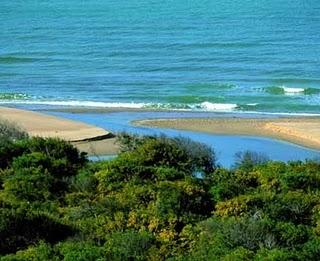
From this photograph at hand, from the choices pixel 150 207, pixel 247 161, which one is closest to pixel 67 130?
pixel 247 161

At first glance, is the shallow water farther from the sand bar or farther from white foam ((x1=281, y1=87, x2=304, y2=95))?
white foam ((x1=281, y1=87, x2=304, y2=95))

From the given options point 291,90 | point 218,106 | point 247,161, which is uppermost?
point 291,90

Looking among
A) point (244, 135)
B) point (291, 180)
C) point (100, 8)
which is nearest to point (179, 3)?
point (100, 8)

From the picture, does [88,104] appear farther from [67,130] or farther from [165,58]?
[165,58]

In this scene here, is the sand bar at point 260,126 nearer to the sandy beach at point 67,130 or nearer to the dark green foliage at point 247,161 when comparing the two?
the sandy beach at point 67,130

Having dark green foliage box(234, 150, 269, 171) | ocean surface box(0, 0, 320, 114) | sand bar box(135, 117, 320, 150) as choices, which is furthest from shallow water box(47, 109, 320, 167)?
ocean surface box(0, 0, 320, 114)
